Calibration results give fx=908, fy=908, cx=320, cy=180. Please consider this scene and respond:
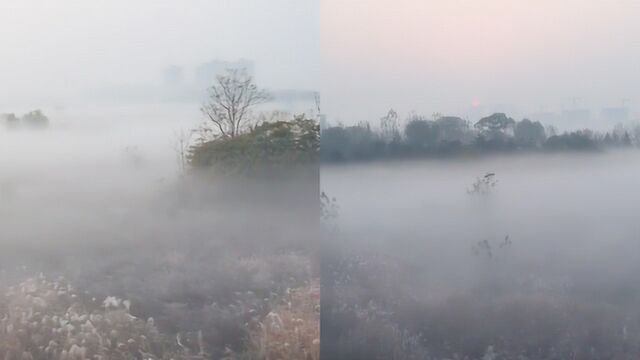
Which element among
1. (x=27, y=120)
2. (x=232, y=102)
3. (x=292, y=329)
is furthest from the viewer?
(x=292, y=329)

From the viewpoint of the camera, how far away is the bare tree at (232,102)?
4.73m

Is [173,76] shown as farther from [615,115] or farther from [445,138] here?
[615,115]

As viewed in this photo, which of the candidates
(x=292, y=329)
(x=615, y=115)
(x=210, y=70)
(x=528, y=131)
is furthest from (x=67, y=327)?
(x=615, y=115)

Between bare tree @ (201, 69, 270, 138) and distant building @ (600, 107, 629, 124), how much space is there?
1.85 m

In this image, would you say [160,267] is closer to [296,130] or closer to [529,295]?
[296,130]

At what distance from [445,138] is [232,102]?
46.4 inches

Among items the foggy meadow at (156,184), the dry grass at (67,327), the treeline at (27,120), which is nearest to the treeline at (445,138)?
the foggy meadow at (156,184)

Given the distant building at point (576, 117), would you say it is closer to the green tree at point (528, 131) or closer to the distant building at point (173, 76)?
the green tree at point (528, 131)

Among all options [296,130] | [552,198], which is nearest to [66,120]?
[296,130]

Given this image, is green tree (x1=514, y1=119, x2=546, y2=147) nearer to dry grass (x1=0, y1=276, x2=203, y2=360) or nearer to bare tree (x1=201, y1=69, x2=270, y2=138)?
bare tree (x1=201, y1=69, x2=270, y2=138)

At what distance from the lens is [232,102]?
479cm

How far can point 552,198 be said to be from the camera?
16.4ft

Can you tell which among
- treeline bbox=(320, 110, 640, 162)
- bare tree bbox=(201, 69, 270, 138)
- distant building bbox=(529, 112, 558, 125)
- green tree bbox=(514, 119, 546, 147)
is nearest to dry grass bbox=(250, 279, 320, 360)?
treeline bbox=(320, 110, 640, 162)

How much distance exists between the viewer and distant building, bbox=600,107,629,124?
4.95 metres
